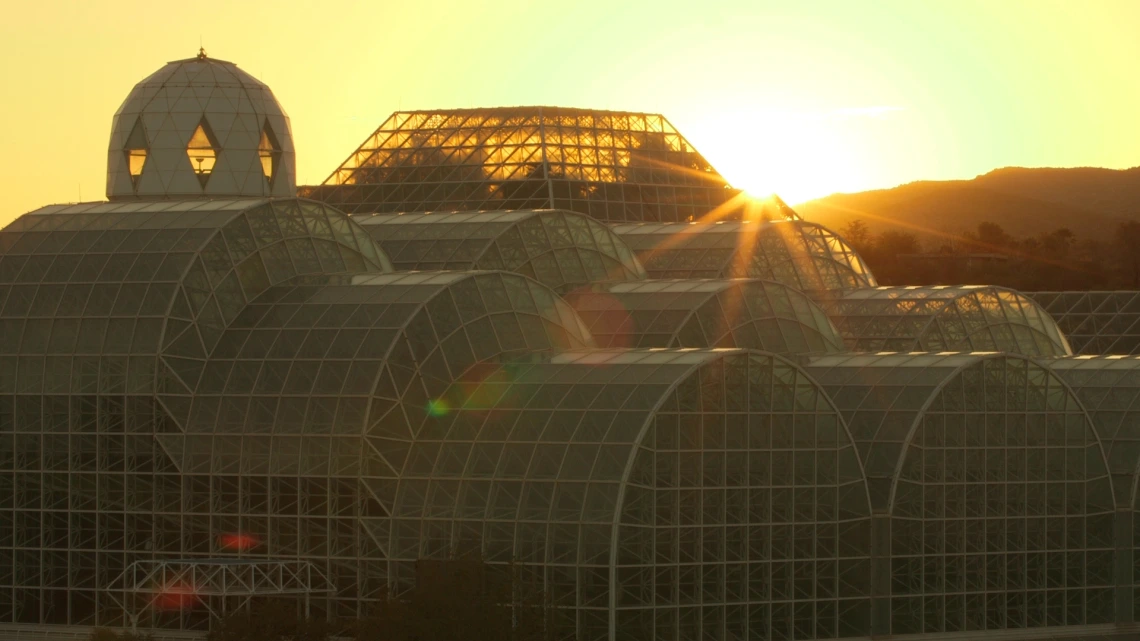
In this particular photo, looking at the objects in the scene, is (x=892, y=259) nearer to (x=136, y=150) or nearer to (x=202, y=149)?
(x=202, y=149)

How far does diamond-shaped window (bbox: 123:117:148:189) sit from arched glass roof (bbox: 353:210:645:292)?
30.1ft

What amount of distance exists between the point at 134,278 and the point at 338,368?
8202 mm

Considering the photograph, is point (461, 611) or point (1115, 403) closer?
point (461, 611)

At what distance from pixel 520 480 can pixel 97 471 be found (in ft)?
47.7

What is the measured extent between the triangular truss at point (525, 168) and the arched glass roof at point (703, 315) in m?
19.5

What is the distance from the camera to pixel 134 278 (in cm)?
6956

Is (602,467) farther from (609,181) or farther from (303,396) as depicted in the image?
(609,181)

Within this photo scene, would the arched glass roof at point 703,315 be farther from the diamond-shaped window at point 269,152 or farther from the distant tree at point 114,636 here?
the distant tree at point 114,636

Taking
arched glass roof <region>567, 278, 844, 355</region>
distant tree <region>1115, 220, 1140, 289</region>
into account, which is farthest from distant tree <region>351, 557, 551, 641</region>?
distant tree <region>1115, 220, 1140, 289</region>

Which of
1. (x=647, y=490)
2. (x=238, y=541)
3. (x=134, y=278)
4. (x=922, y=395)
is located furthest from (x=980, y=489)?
(x=134, y=278)

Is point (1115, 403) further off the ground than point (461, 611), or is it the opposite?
point (1115, 403)

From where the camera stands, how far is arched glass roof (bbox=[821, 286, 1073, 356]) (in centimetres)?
8988

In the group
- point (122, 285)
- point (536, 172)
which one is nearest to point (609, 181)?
point (536, 172)

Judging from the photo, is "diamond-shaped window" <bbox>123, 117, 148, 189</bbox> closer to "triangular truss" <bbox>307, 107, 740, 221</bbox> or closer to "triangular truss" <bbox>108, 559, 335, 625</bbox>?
"triangular truss" <bbox>307, 107, 740, 221</bbox>
